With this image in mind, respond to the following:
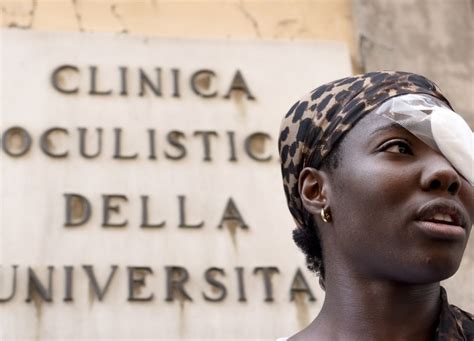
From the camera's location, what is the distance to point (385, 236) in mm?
1654

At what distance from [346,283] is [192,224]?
199 centimetres

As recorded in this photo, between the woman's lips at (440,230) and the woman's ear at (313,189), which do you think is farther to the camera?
the woman's ear at (313,189)

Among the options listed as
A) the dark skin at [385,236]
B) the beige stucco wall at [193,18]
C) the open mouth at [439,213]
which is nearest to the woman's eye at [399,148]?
the dark skin at [385,236]

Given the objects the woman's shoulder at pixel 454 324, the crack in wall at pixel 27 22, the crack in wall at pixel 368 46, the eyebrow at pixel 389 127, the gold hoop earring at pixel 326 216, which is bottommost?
the woman's shoulder at pixel 454 324

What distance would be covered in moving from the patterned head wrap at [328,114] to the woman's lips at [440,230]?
10.1 inches

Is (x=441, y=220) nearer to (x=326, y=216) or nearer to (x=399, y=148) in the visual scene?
(x=399, y=148)

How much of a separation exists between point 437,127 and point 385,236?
0.20m

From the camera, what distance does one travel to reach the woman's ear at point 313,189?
6.02 ft

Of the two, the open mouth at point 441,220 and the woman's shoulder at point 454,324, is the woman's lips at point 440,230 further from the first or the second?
the woman's shoulder at point 454,324

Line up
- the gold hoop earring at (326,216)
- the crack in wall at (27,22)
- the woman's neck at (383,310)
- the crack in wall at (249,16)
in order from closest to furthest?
the woman's neck at (383,310)
the gold hoop earring at (326,216)
the crack in wall at (27,22)
the crack in wall at (249,16)

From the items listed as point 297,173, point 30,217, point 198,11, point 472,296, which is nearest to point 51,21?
point 198,11

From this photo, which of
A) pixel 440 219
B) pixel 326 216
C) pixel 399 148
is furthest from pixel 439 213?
pixel 326 216

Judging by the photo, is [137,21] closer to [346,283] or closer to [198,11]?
[198,11]

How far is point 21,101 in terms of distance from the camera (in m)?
3.88
